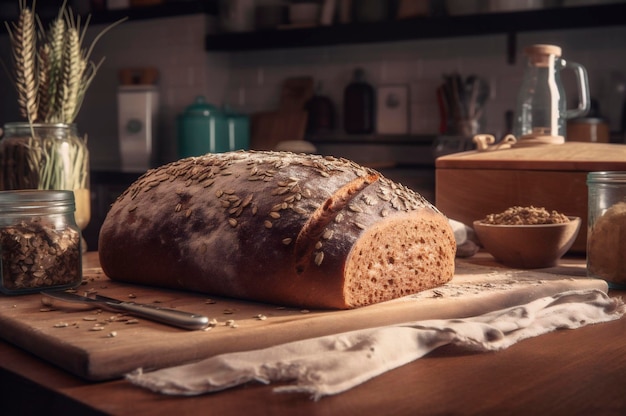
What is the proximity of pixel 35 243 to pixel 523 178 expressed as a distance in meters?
0.93

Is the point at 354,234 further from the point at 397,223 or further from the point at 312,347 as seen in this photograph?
the point at 312,347

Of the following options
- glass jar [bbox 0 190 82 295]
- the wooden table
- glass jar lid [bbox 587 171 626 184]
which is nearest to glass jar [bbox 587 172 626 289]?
glass jar lid [bbox 587 171 626 184]

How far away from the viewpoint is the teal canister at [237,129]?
4.48 metres

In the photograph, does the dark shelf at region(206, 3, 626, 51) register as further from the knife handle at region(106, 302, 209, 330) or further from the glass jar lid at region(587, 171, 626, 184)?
the knife handle at region(106, 302, 209, 330)

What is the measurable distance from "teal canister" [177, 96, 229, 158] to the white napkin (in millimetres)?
3463

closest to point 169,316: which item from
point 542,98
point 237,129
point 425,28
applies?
point 542,98

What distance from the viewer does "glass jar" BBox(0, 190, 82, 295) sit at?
3.90 ft

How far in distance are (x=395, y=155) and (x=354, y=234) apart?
3.22m

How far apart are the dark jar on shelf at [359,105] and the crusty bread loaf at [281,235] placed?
2.98m

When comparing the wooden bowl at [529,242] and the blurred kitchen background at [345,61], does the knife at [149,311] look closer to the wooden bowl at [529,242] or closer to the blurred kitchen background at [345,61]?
the wooden bowl at [529,242]

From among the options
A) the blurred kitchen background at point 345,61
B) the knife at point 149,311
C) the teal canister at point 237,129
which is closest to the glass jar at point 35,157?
the knife at point 149,311

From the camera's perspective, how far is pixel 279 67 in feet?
15.4

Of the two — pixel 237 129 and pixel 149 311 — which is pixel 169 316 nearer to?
pixel 149 311

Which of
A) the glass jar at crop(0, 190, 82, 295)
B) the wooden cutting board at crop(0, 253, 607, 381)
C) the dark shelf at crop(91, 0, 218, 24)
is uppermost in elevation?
the dark shelf at crop(91, 0, 218, 24)
